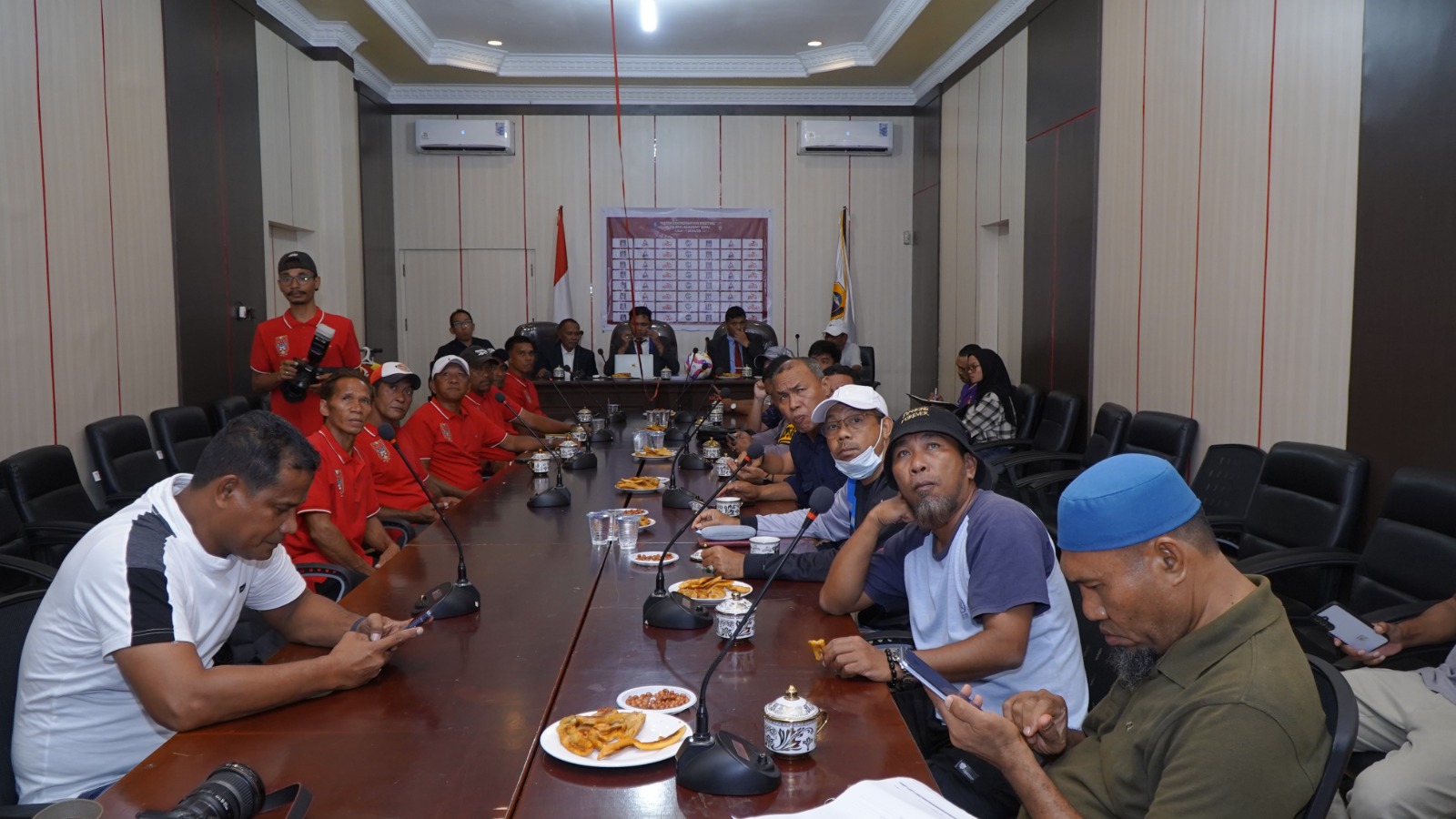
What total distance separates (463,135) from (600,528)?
281 inches

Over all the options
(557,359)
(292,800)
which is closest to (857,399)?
(292,800)

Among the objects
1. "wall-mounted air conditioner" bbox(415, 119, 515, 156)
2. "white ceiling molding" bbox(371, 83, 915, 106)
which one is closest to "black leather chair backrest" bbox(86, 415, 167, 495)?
"wall-mounted air conditioner" bbox(415, 119, 515, 156)

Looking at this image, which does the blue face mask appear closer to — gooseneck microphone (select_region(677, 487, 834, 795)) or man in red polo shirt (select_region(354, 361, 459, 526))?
gooseneck microphone (select_region(677, 487, 834, 795))

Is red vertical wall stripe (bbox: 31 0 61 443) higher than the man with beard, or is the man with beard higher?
red vertical wall stripe (bbox: 31 0 61 443)

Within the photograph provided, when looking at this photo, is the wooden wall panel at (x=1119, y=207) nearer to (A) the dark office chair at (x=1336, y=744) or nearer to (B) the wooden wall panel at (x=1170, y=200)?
(B) the wooden wall panel at (x=1170, y=200)

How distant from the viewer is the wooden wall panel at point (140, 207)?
4957mm

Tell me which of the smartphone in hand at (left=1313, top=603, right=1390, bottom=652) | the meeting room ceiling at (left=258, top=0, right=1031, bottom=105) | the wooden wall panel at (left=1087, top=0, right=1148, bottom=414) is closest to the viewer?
the smartphone in hand at (left=1313, top=603, right=1390, bottom=652)

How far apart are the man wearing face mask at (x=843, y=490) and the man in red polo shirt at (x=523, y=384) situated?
11.4 feet

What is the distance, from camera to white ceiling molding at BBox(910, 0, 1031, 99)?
271 inches

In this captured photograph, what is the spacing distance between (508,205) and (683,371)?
7.12ft

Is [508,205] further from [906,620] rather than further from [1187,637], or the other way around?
[1187,637]

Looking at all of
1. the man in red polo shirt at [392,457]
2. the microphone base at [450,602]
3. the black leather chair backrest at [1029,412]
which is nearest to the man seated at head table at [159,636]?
the microphone base at [450,602]

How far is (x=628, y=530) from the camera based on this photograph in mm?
3045

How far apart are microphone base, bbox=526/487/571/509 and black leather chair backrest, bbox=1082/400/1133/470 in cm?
253
